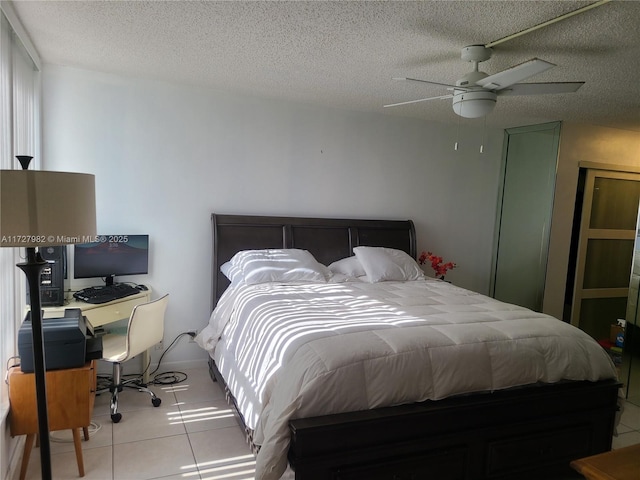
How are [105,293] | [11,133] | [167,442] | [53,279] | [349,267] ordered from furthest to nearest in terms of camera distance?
1. [349,267]
2. [105,293]
3. [53,279]
4. [167,442]
5. [11,133]

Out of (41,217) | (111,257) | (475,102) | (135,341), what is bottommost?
(135,341)

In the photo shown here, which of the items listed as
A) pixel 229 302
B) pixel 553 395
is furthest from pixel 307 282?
pixel 553 395

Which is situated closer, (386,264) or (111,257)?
(111,257)

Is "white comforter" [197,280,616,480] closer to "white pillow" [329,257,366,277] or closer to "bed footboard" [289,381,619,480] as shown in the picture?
"bed footboard" [289,381,619,480]

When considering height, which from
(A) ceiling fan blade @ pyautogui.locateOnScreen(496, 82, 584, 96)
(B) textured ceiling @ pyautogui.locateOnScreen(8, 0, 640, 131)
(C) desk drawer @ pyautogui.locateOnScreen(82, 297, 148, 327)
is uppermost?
(B) textured ceiling @ pyautogui.locateOnScreen(8, 0, 640, 131)

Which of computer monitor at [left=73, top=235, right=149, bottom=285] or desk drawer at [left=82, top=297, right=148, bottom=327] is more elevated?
computer monitor at [left=73, top=235, right=149, bottom=285]

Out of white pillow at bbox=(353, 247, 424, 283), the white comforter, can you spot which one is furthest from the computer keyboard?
white pillow at bbox=(353, 247, 424, 283)

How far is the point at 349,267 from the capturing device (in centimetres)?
407

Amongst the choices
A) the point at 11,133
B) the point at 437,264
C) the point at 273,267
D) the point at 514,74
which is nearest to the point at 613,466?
the point at 514,74

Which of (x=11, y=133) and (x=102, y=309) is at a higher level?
(x=11, y=133)

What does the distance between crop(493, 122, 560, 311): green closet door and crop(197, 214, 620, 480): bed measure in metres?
2.12

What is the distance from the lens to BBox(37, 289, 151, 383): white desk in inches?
115

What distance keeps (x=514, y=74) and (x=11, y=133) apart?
2650 millimetres

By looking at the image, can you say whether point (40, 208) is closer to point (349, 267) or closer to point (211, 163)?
point (211, 163)
